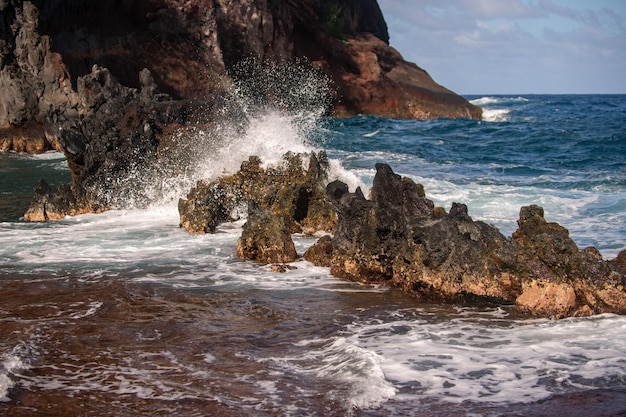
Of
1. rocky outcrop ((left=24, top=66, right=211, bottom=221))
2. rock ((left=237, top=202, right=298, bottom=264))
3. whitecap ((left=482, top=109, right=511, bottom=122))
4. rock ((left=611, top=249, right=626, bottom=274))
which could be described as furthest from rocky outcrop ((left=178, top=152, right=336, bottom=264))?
whitecap ((left=482, top=109, right=511, bottom=122))

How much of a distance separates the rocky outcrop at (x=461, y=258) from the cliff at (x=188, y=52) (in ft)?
31.4

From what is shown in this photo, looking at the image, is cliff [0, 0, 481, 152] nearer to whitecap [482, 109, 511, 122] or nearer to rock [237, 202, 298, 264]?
whitecap [482, 109, 511, 122]

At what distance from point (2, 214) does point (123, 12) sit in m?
20.6

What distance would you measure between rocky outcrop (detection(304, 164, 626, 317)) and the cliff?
9.56 metres

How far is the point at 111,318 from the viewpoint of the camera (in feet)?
19.3

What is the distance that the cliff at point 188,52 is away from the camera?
21.8 metres

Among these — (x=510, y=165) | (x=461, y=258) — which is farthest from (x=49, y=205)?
(x=510, y=165)

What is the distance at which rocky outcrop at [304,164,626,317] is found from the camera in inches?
241

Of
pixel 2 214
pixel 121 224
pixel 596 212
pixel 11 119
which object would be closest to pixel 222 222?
pixel 121 224

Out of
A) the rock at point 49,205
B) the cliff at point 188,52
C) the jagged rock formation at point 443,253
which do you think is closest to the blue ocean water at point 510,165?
the jagged rock formation at point 443,253

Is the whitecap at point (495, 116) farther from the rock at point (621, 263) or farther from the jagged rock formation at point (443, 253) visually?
the rock at point (621, 263)

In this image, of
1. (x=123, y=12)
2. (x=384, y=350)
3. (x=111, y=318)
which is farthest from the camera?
(x=123, y=12)

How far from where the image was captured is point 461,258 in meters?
6.61

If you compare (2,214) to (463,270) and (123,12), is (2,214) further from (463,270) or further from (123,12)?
(123,12)
